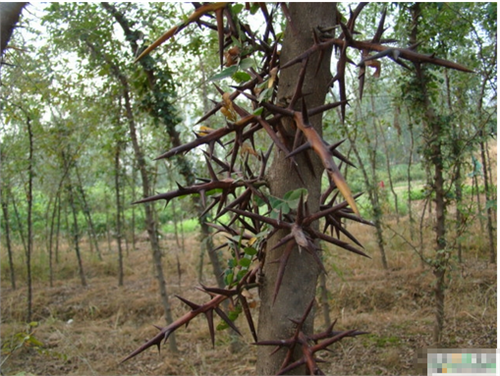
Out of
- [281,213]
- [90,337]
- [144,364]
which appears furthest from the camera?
→ [90,337]

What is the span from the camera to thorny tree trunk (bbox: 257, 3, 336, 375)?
67 cm

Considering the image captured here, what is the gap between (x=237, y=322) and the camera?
5.15 m

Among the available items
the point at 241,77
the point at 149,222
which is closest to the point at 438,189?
the point at 149,222

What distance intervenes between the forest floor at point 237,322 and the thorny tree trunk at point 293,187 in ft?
7.11

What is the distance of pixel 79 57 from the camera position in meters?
4.25

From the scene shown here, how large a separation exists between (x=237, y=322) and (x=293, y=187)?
15.6 ft

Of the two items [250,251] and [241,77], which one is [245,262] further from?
[241,77]

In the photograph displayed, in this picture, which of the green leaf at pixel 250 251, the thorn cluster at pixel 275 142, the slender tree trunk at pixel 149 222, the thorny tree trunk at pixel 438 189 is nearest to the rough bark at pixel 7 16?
the thorn cluster at pixel 275 142

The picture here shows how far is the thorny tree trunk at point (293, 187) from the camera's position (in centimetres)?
67

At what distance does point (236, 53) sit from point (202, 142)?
187 millimetres

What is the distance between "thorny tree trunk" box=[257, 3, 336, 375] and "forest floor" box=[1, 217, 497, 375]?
217cm

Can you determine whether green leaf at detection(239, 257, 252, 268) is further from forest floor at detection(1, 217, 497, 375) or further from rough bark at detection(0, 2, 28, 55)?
forest floor at detection(1, 217, 497, 375)

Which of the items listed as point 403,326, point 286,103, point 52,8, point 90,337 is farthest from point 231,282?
point 90,337

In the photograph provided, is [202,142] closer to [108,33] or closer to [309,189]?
[309,189]
